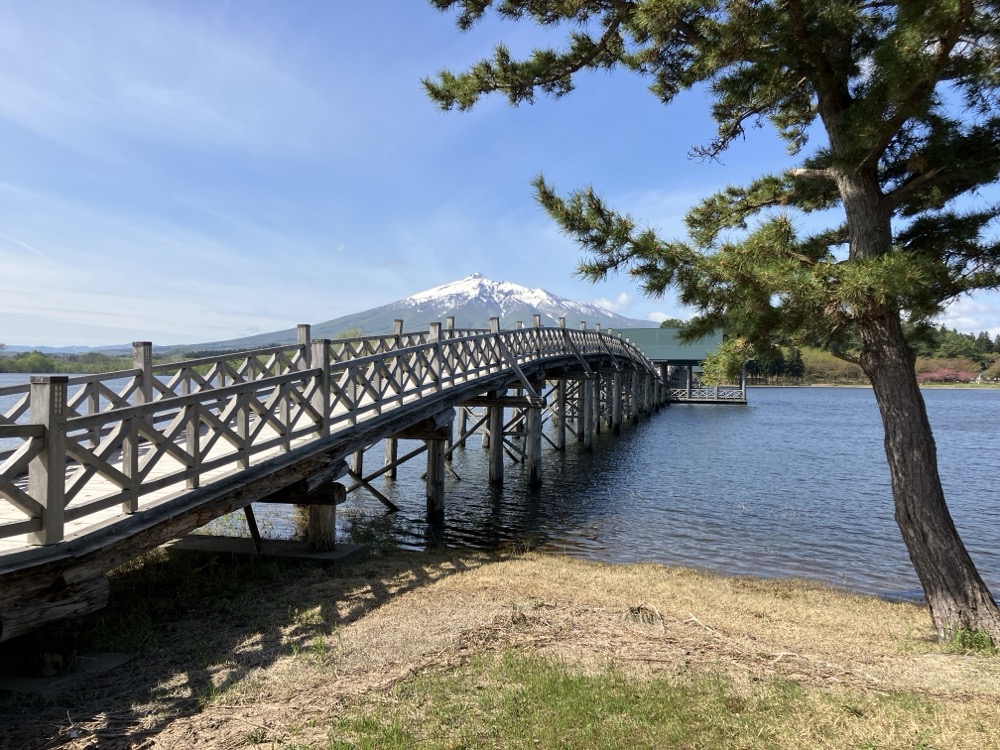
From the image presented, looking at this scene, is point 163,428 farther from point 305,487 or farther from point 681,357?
point 681,357

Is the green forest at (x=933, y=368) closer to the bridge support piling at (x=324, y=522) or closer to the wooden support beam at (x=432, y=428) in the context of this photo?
the wooden support beam at (x=432, y=428)

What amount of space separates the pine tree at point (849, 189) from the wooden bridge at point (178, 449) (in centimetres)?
479

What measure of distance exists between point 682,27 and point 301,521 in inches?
481

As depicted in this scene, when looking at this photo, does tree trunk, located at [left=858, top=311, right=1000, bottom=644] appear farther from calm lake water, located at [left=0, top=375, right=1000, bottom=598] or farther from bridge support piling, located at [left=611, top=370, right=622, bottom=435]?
bridge support piling, located at [left=611, top=370, right=622, bottom=435]

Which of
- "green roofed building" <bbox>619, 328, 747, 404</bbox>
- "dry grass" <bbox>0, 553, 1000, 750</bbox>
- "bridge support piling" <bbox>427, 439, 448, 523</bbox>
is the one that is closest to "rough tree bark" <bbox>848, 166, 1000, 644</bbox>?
"dry grass" <bbox>0, 553, 1000, 750</bbox>

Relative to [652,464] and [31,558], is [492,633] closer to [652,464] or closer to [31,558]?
[31,558]

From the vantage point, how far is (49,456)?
5.62 m

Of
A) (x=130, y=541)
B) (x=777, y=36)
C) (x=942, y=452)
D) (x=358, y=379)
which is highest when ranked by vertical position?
(x=777, y=36)

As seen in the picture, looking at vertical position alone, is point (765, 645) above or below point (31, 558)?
below

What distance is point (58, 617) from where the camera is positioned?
573 cm

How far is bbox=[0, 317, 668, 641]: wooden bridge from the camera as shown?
5.62 m

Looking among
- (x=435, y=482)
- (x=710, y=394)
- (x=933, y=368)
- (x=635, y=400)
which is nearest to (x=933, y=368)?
(x=933, y=368)

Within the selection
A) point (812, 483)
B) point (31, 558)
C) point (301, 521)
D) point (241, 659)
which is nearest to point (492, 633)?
point (241, 659)

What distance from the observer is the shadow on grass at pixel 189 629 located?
16.4 feet
